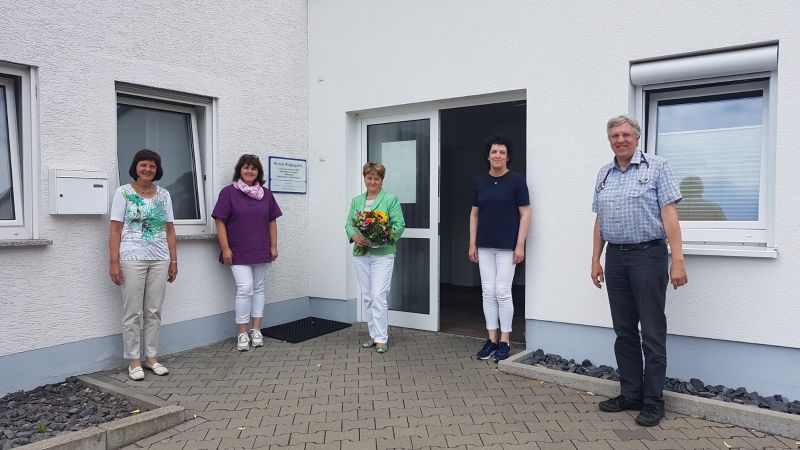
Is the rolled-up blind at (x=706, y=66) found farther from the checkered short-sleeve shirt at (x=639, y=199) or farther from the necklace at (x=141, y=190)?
the necklace at (x=141, y=190)

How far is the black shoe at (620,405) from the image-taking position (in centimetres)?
403

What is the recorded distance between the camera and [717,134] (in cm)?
458

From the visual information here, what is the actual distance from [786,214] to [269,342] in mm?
4815

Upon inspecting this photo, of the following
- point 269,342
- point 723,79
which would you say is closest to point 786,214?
point 723,79

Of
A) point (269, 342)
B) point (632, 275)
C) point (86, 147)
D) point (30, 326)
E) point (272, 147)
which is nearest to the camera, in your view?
point (632, 275)

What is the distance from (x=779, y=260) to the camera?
13.5 ft

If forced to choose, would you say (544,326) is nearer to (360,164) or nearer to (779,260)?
(779,260)

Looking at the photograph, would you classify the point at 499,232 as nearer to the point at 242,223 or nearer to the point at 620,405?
the point at 620,405

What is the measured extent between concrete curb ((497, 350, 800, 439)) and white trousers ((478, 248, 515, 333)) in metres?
0.64

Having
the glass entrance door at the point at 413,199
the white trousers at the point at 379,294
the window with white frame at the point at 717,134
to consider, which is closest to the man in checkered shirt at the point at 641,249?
the window with white frame at the point at 717,134

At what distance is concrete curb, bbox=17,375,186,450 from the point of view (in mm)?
3312

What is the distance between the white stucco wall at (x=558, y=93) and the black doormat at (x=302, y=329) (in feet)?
1.17

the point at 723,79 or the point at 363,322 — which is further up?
the point at 723,79

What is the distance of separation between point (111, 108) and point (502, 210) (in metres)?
3.61
